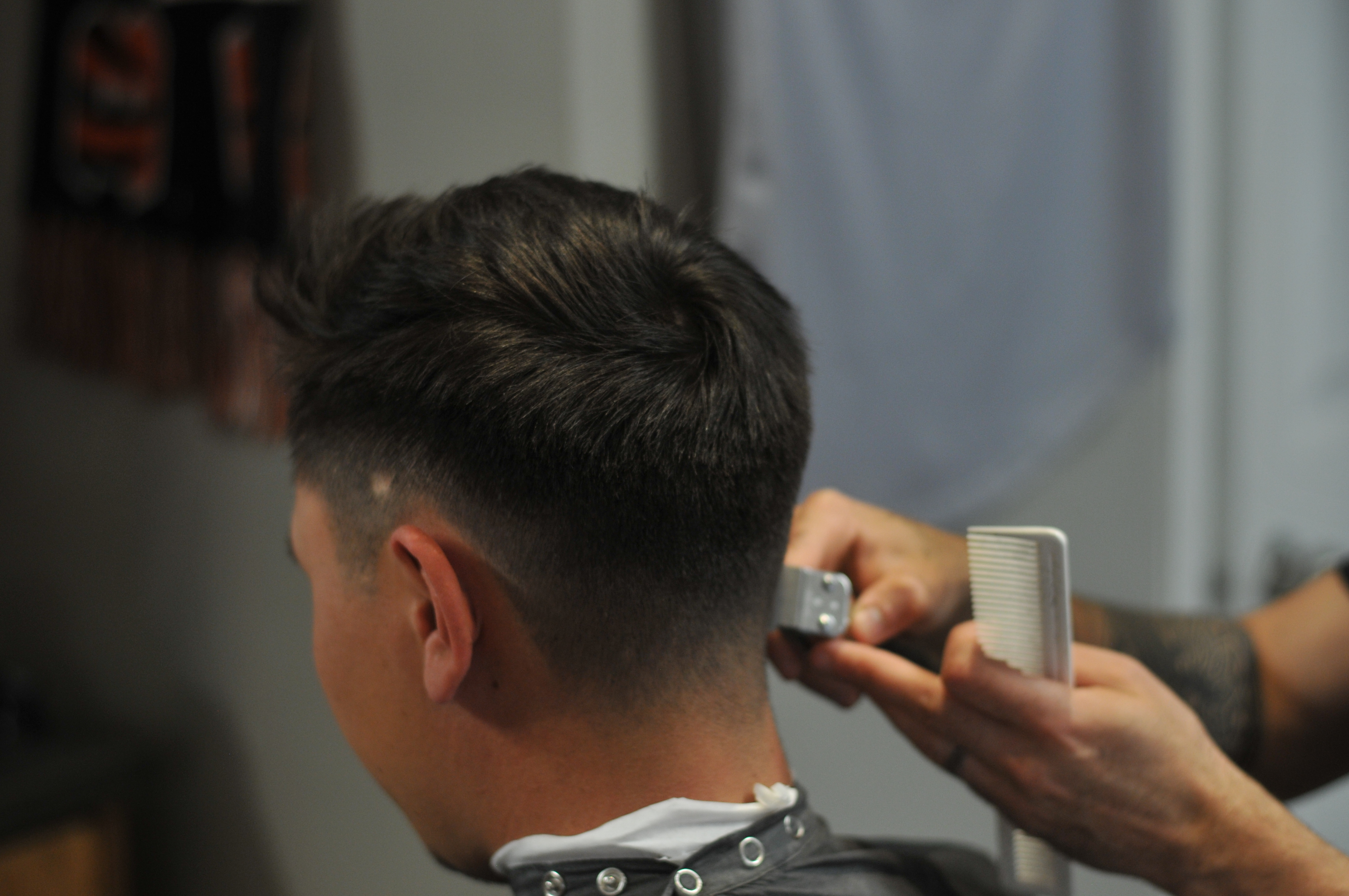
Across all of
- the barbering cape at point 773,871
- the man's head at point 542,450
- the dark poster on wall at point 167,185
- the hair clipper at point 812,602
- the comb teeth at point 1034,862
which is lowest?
the comb teeth at point 1034,862

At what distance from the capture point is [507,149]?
5.09 ft

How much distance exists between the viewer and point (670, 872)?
780 mm

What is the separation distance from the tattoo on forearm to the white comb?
44 cm

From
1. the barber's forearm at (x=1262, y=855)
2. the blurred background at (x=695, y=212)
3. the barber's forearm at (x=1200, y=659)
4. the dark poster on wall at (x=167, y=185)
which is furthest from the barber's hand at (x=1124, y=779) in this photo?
the dark poster on wall at (x=167, y=185)

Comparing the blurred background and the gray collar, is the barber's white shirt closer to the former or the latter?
the gray collar

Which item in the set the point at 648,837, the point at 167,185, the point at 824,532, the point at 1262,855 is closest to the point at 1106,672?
the point at 1262,855

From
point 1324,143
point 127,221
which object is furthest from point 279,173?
point 1324,143

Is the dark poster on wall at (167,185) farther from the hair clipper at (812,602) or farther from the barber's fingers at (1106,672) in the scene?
the barber's fingers at (1106,672)

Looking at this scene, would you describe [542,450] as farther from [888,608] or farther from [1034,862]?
[1034,862]

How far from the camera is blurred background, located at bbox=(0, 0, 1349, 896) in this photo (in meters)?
1.65

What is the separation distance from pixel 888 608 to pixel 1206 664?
46 centimetres

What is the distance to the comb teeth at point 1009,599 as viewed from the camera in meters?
0.80

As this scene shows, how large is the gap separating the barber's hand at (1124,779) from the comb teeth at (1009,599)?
15 millimetres

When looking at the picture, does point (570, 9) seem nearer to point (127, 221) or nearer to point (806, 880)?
point (127, 221)
